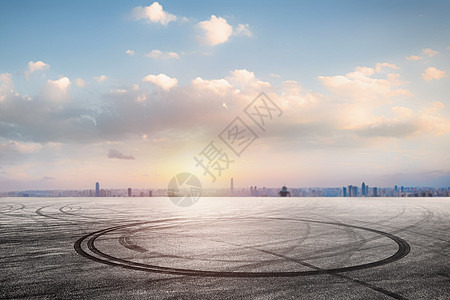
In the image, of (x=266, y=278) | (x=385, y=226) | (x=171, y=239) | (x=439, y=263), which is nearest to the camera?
(x=266, y=278)

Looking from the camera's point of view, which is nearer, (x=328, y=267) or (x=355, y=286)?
(x=355, y=286)

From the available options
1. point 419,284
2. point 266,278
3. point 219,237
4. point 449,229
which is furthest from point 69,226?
point 449,229

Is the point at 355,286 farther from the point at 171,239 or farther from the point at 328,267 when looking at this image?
the point at 171,239

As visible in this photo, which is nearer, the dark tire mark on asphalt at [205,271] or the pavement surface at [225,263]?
the pavement surface at [225,263]

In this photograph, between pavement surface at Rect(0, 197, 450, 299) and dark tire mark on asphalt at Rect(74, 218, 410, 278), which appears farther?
dark tire mark on asphalt at Rect(74, 218, 410, 278)

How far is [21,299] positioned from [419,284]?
24.1 ft

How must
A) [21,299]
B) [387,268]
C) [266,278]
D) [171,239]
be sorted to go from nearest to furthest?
[21,299] < [266,278] < [387,268] < [171,239]

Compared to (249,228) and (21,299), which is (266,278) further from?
(249,228)

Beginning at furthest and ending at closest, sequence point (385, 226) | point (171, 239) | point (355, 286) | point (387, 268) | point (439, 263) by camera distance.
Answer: point (385, 226), point (171, 239), point (439, 263), point (387, 268), point (355, 286)

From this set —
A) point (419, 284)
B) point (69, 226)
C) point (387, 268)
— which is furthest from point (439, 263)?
point (69, 226)

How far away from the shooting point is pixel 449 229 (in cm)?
1387

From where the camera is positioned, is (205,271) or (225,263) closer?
(205,271)

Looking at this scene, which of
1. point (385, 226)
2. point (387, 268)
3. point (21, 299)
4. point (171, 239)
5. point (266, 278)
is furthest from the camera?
point (385, 226)

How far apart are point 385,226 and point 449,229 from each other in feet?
8.00
